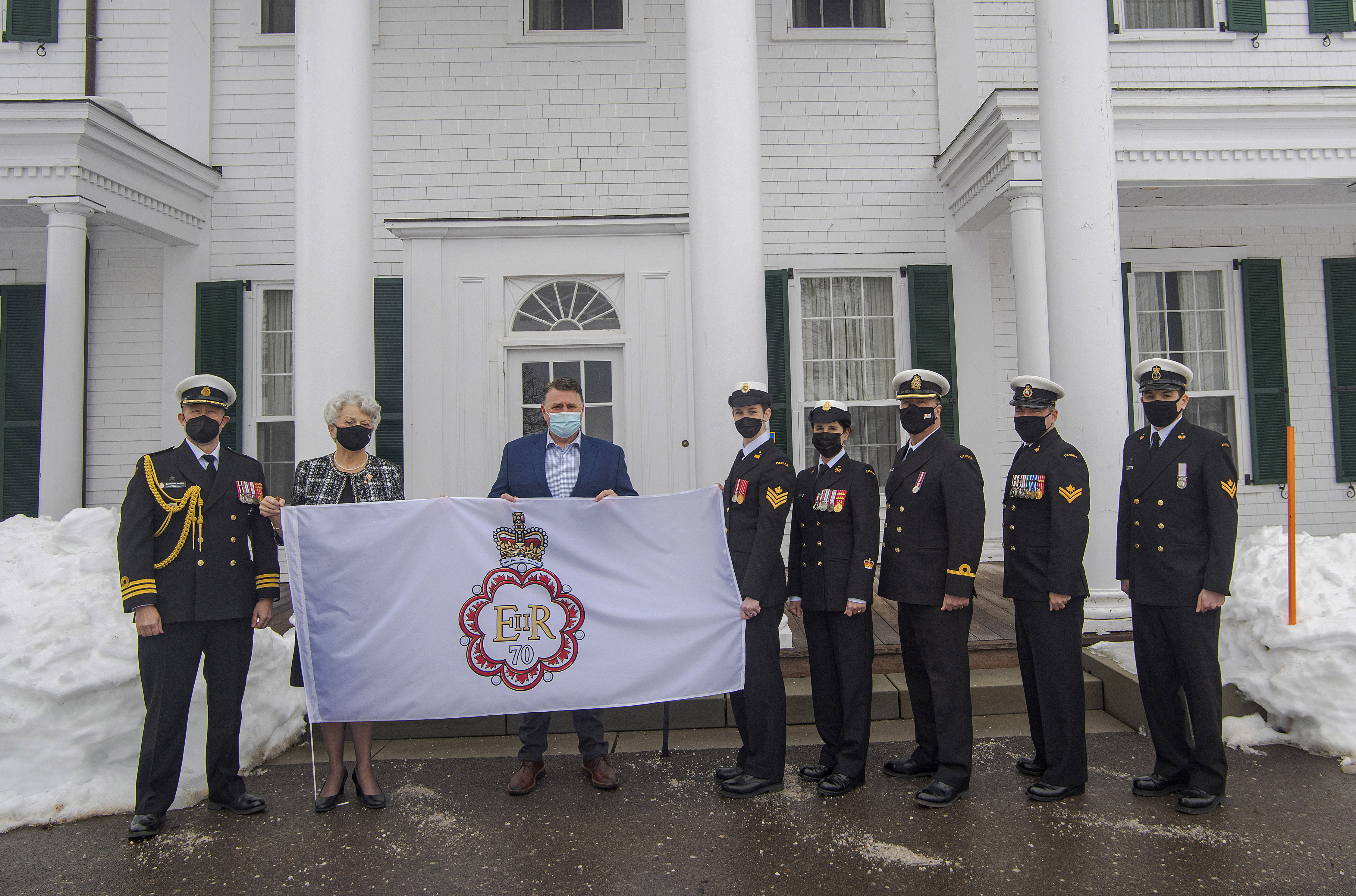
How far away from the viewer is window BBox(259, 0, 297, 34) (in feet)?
27.5

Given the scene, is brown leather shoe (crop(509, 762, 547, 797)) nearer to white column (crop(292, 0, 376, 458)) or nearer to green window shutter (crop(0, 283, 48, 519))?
white column (crop(292, 0, 376, 458))

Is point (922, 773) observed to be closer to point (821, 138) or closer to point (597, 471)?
point (597, 471)

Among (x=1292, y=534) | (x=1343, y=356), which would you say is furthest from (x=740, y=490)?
(x=1343, y=356)

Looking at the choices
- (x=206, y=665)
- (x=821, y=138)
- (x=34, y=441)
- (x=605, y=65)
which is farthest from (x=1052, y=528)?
(x=34, y=441)

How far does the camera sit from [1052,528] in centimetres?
378

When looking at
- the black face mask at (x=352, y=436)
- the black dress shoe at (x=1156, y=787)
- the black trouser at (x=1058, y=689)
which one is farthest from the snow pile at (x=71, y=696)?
the black dress shoe at (x=1156, y=787)

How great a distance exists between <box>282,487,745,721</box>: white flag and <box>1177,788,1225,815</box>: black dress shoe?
1.90 m

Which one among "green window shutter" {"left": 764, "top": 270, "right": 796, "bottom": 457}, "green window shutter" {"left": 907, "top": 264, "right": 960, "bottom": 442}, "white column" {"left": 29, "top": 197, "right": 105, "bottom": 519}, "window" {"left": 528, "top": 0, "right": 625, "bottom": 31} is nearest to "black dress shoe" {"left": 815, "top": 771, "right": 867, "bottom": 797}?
"green window shutter" {"left": 764, "top": 270, "right": 796, "bottom": 457}

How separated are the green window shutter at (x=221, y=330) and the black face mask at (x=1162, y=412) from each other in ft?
24.8

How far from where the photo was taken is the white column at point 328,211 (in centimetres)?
561

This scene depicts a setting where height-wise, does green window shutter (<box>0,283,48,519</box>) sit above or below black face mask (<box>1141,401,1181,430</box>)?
above

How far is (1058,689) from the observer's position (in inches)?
148

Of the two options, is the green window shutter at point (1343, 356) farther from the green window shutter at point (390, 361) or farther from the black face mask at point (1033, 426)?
the green window shutter at point (390, 361)

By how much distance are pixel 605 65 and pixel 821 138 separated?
7.29 feet
